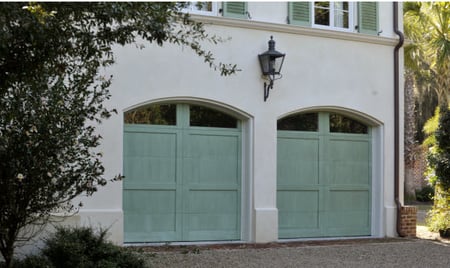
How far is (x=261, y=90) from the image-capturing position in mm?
10289

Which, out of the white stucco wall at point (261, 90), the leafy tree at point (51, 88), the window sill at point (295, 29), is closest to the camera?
the leafy tree at point (51, 88)

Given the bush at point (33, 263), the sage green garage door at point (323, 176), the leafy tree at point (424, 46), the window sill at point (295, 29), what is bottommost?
the bush at point (33, 263)

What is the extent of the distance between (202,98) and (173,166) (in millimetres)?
1195

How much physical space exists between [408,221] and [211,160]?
4.07 m

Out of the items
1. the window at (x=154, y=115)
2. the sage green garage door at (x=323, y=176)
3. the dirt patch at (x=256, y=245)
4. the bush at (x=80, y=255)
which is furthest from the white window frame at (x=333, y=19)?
the bush at (x=80, y=255)

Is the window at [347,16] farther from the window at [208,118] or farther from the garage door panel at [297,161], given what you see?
the window at [208,118]

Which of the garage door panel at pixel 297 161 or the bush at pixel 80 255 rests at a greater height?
the garage door panel at pixel 297 161

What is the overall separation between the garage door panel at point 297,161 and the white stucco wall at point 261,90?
0.35 meters

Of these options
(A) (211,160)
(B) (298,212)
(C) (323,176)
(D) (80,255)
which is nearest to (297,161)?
(C) (323,176)

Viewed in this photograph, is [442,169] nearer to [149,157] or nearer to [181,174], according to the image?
[181,174]

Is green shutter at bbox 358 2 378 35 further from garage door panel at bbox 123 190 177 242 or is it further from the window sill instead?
garage door panel at bbox 123 190 177 242

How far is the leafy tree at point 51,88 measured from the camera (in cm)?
494

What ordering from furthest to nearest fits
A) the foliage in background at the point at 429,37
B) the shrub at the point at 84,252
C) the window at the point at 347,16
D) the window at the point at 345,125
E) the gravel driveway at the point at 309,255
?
the foliage in background at the point at 429,37, the window at the point at 345,125, the window at the point at 347,16, the gravel driveway at the point at 309,255, the shrub at the point at 84,252

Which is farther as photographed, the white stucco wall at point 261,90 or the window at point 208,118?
the window at point 208,118
